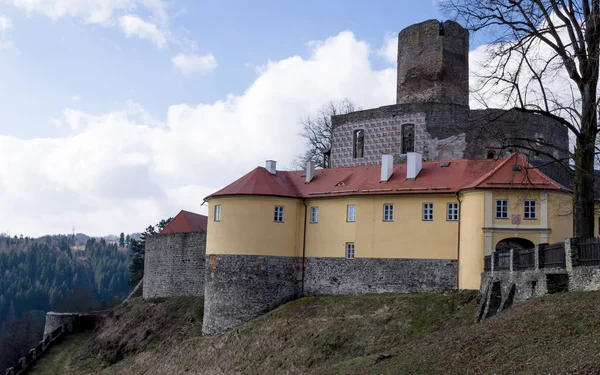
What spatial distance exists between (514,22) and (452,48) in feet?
72.7

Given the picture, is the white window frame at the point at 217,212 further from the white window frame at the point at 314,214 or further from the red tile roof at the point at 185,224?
the red tile roof at the point at 185,224

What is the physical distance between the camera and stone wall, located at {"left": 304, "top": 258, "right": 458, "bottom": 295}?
31641 millimetres

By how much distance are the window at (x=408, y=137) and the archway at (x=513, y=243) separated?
1268 centimetres

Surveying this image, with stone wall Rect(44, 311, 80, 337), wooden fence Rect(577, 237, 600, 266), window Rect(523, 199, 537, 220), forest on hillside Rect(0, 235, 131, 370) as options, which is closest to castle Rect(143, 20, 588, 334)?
window Rect(523, 199, 537, 220)

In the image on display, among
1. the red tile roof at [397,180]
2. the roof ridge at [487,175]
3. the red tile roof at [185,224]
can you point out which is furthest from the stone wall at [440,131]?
the red tile roof at [185,224]

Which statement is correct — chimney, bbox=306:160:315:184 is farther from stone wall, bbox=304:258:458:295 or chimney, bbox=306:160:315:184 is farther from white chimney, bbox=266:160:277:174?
stone wall, bbox=304:258:458:295

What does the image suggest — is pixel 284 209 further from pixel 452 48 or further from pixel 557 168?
pixel 452 48

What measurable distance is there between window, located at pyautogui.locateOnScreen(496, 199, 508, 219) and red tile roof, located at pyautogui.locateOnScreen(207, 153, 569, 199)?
652mm

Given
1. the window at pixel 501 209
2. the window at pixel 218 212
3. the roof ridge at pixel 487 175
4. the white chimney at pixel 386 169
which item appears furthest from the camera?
the window at pixel 218 212

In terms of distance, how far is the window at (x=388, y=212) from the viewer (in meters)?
33.4

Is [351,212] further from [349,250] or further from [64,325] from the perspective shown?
[64,325]

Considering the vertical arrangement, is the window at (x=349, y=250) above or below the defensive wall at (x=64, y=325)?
above

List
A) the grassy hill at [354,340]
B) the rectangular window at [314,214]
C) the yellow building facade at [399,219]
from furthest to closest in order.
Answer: the rectangular window at [314,214], the yellow building facade at [399,219], the grassy hill at [354,340]

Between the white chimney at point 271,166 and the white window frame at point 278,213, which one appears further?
the white chimney at point 271,166
